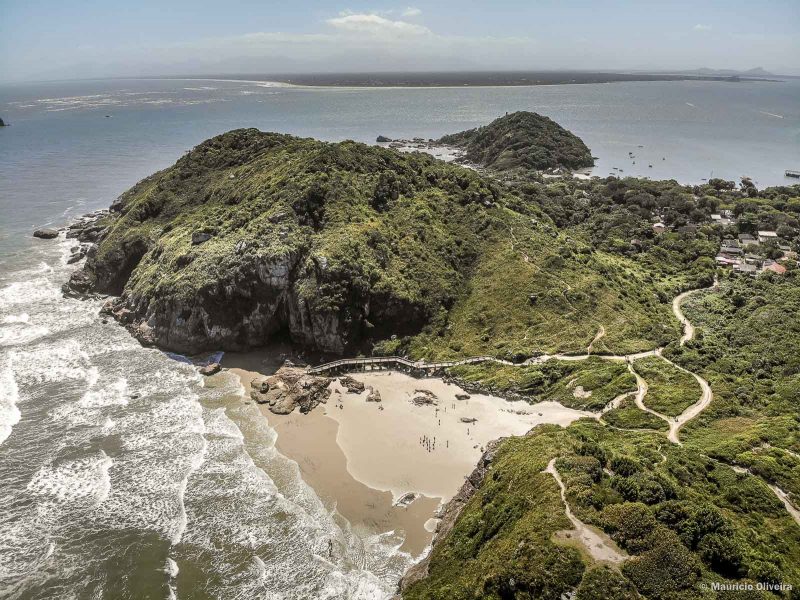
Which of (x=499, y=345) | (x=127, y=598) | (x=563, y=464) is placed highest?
(x=563, y=464)

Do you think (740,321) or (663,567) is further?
(740,321)

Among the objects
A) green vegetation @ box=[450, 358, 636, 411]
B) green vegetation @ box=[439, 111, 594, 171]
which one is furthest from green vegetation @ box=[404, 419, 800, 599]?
green vegetation @ box=[439, 111, 594, 171]

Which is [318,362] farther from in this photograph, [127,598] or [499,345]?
[127,598]

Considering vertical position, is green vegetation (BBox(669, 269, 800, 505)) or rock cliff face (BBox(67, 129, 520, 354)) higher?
rock cliff face (BBox(67, 129, 520, 354))

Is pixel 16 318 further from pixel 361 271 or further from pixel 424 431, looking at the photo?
pixel 424 431

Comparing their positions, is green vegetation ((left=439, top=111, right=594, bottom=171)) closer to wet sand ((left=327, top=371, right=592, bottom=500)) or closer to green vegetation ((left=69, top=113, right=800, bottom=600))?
green vegetation ((left=69, top=113, right=800, bottom=600))

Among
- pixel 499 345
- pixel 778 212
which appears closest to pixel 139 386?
pixel 499 345

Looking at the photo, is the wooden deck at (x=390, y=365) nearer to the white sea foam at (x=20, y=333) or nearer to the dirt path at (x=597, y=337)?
the dirt path at (x=597, y=337)

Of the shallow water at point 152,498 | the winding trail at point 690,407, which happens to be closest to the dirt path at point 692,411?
the winding trail at point 690,407
